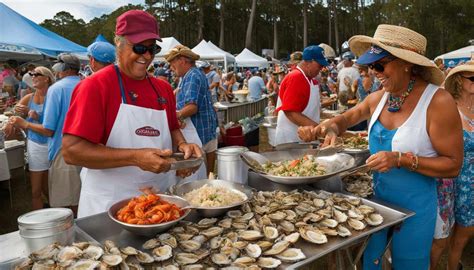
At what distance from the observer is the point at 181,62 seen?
4320 mm

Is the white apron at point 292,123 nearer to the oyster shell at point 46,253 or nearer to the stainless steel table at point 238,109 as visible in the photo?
the oyster shell at point 46,253

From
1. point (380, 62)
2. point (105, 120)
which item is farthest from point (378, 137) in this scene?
point (105, 120)

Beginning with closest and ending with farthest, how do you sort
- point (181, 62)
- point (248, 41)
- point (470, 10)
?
point (181, 62) → point (248, 41) → point (470, 10)

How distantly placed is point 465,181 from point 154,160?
2.56 meters

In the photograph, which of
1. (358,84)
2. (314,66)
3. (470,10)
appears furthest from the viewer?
(470,10)

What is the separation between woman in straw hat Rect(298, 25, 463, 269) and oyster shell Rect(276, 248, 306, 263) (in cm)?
67

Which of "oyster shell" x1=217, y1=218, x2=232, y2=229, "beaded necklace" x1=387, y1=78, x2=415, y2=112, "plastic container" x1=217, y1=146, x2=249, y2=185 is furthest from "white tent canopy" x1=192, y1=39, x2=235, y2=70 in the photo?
"oyster shell" x1=217, y1=218, x2=232, y2=229

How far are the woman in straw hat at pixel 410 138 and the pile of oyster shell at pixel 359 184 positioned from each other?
75mm

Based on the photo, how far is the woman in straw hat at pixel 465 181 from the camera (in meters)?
2.89

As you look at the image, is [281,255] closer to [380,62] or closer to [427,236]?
[427,236]

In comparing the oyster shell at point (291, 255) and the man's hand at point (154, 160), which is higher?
the man's hand at point (154, 160)

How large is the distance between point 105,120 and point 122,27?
51 cm

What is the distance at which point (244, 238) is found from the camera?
1581mm

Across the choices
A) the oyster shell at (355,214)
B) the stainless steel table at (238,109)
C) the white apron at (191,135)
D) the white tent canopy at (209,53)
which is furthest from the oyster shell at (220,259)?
the white tent canopy at (209,53)
